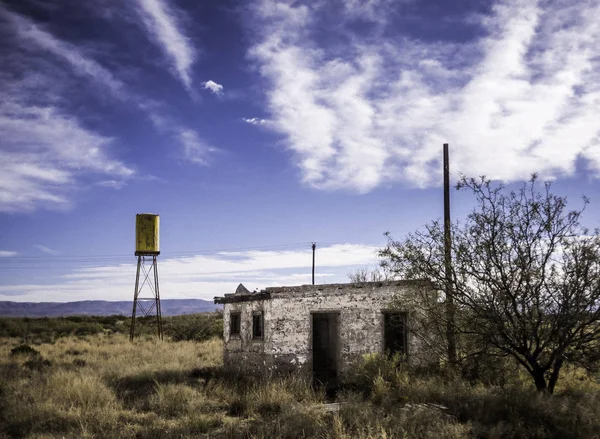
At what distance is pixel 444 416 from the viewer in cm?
833

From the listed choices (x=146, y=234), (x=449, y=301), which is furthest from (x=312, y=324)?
(x=146, y=234)

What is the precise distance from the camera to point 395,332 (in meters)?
15.6

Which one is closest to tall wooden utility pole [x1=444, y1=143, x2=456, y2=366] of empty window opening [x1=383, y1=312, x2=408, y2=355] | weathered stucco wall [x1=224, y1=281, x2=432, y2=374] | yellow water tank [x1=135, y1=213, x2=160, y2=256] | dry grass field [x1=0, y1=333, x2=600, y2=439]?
dry grass field [x1=0, y1=333, x2=600, y2=439]

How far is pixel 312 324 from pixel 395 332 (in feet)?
10.5

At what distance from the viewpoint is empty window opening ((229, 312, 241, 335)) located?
1644cm

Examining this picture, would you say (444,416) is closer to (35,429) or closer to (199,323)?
(35,429)

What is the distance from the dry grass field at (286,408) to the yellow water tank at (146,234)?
10.6 m

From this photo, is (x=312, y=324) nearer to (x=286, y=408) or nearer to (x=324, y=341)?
(x=286, y=408)

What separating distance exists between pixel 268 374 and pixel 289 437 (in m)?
6.20

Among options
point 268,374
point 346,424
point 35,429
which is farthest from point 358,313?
point 35,429

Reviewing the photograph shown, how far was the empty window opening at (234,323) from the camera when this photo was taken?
16438mm

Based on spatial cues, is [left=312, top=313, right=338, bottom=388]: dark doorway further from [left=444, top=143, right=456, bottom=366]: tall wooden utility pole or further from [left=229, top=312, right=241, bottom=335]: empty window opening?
[left=444, top=143, right=456, bottom=366]: tall wooden utility pole

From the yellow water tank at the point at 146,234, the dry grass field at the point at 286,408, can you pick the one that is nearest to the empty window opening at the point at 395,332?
the dry grass field at the point at 286,408

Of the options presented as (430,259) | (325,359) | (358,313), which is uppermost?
(430,259)
